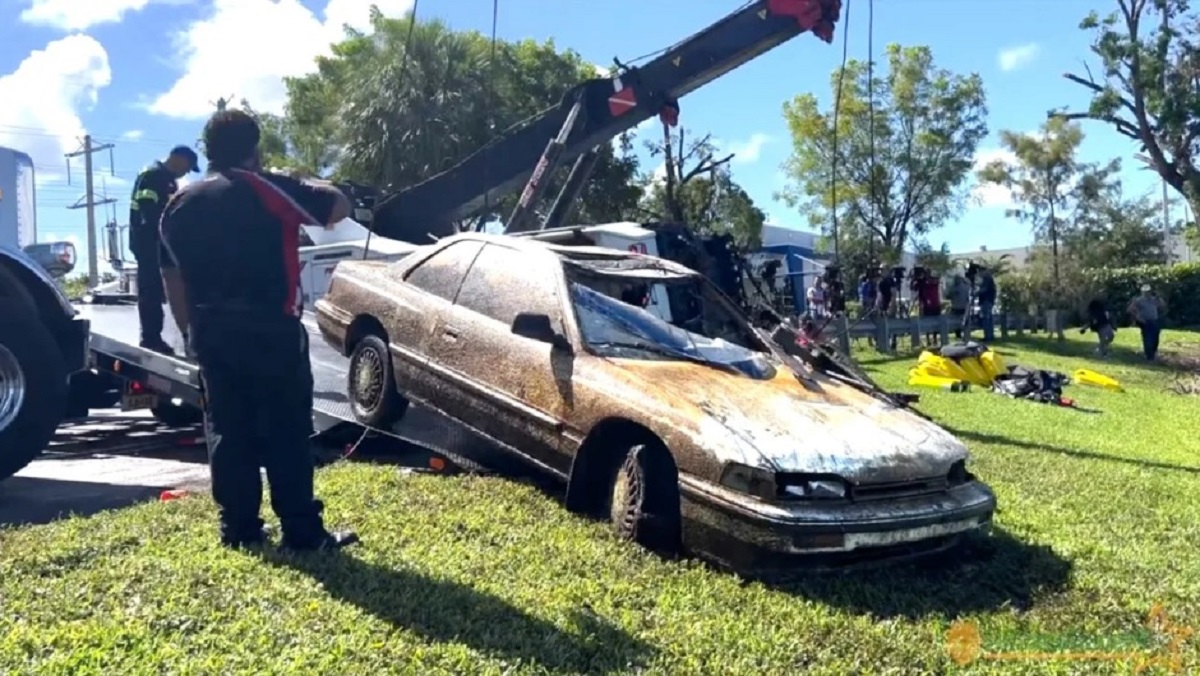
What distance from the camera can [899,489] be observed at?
454 centimetres

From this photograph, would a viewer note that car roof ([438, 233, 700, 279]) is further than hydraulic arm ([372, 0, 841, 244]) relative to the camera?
No

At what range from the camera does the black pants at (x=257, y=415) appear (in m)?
Result: 4.18

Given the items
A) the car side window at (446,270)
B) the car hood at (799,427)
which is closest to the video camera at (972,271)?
the car side window at (446,270)

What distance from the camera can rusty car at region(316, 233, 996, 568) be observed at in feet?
14.3

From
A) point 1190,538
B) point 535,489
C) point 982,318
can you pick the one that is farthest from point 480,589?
point 982,318

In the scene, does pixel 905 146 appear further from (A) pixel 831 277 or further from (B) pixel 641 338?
(B) pixel 641 338

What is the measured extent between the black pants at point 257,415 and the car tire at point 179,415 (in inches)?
193

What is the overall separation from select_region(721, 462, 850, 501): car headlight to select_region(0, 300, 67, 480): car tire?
3.67m

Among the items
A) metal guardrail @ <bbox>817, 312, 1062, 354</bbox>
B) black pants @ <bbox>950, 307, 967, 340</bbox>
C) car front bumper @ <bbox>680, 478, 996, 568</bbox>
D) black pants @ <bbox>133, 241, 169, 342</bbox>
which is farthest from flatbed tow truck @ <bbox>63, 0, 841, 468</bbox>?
black pants @ <bbox>950, 307, 967, 340</bbox>

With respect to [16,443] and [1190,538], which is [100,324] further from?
[1190,538]

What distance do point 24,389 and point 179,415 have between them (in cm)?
350

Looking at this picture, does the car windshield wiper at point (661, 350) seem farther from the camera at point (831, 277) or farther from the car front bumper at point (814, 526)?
the camera at point (831, 277)

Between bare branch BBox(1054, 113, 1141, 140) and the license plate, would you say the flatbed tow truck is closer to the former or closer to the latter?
the license plate

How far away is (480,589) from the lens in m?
4.08
